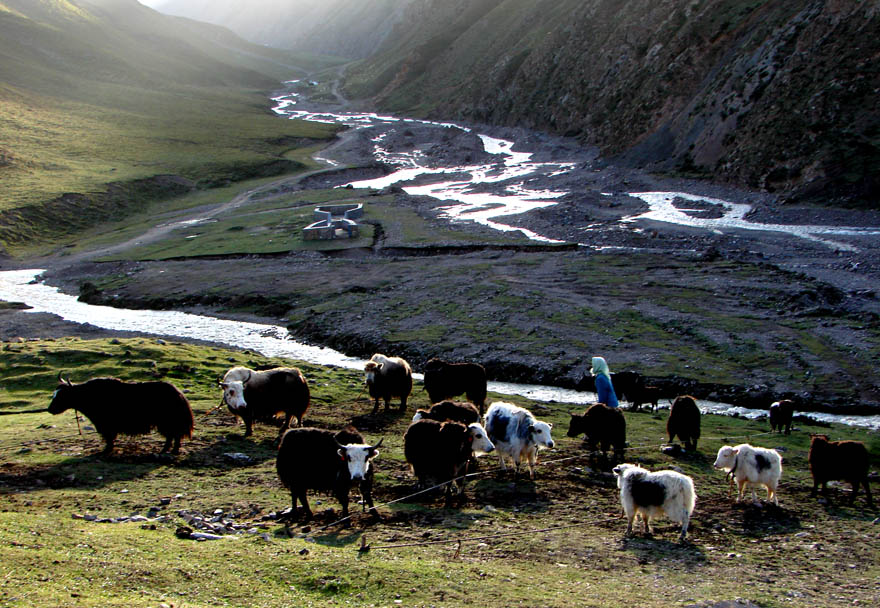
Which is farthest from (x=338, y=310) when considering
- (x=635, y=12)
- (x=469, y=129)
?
(x=469, y=129)

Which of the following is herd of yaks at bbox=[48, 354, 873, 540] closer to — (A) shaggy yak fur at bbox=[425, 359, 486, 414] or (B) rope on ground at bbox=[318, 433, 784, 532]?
(B) rope on ground at bbox=[318, 433, 784, 532]

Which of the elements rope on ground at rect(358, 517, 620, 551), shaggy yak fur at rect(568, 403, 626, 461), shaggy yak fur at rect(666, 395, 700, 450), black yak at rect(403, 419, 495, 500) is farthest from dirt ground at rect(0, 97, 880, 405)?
rope on ground at rect(358, 517, 620, 551)

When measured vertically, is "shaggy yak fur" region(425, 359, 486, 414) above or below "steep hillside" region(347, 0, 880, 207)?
below

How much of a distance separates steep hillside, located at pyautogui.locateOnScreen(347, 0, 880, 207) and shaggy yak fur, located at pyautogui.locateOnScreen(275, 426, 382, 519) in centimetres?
5043

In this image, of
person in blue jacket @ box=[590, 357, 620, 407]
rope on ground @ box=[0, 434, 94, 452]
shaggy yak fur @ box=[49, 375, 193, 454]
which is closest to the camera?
rope on ground @ box=[0, 434, 94, 452]

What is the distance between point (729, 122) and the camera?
227ft

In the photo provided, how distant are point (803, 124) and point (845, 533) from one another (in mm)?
55526

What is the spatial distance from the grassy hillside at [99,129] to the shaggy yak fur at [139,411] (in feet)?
180

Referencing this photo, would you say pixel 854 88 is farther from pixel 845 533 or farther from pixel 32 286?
pixel 32 286

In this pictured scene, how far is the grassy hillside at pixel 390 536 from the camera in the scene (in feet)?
31.2

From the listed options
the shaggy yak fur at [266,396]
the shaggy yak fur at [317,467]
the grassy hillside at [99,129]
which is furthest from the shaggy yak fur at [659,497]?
the grassy hillside at [99,129]

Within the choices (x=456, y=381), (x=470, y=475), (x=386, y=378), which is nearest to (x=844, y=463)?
(x=470, y=475)

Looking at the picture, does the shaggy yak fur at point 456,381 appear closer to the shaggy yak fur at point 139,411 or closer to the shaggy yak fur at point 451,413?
the shaggy yak fur at point 451,413

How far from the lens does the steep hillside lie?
190 ft
